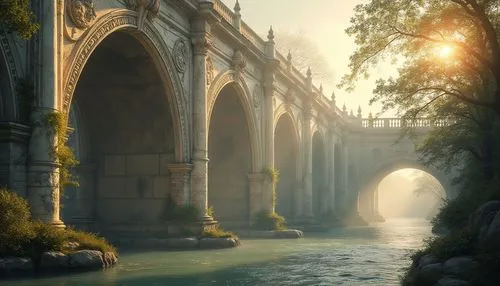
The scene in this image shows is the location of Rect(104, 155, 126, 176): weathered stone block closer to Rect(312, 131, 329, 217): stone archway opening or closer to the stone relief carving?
the stone relief carving

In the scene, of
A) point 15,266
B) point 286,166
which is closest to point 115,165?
point 15,266

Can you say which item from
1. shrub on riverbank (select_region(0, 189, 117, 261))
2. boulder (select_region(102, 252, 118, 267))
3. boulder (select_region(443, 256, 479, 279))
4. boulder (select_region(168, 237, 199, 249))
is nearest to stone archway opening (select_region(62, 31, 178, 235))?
boulder (select_region(168, 237, 199, 249))

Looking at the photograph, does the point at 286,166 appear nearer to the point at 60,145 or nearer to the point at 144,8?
the point at 144,8

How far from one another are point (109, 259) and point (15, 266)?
2877mm

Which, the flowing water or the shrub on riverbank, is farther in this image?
the flowing water

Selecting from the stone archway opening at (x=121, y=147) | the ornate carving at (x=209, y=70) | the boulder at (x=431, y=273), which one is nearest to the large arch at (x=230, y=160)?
the ornate carving at (x=209, y=70)

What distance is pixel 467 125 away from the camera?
70.3ft

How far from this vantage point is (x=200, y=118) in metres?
22.5

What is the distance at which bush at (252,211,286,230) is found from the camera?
29.6 metres

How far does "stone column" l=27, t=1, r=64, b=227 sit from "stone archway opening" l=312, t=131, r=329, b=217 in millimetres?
34688

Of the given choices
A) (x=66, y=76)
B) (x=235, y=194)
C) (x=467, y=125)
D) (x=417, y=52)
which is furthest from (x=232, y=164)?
(x=66, y=76)

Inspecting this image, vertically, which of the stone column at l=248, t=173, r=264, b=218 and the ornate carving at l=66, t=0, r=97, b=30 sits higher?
the ornate carving at l=66, t=0, r=97, b=30

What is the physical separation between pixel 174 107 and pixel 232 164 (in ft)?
32.6

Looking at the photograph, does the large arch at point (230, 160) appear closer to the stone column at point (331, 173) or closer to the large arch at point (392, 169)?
the stone column at point (331, 173)
